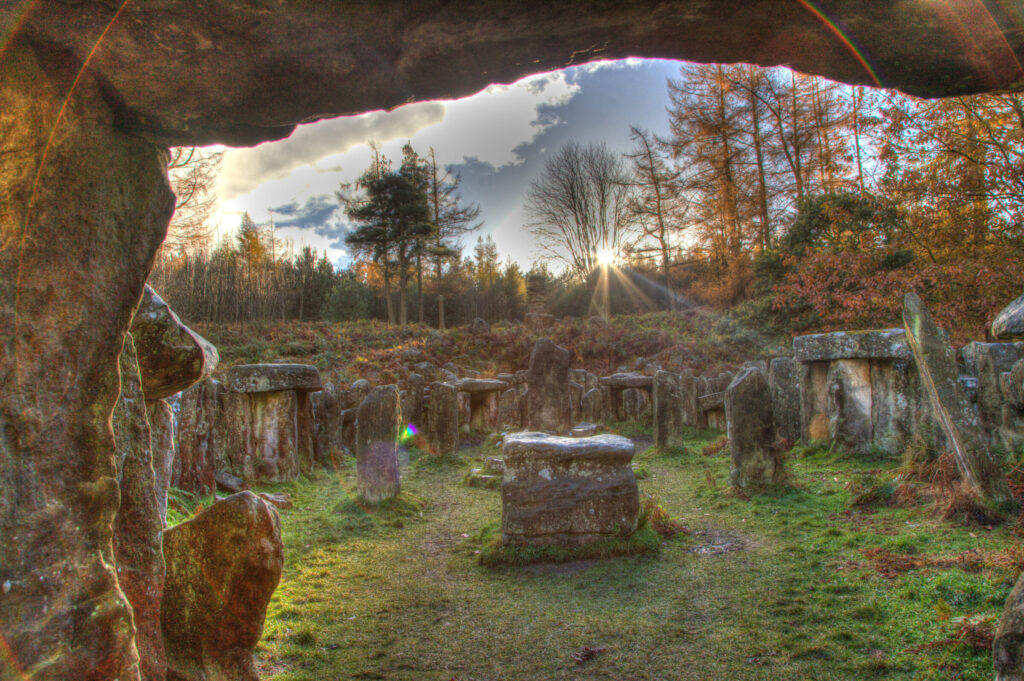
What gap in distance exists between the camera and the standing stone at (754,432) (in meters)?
7.34

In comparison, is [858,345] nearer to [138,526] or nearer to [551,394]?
[551,394]

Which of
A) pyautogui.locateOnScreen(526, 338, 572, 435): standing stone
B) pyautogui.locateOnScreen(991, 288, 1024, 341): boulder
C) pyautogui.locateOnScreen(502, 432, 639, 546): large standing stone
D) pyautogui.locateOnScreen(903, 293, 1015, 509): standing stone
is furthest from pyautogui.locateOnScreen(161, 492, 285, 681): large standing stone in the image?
pyautogui.locateOnScreen(526, 338, 572, 435): standing stone

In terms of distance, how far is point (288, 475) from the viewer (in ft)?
28.3

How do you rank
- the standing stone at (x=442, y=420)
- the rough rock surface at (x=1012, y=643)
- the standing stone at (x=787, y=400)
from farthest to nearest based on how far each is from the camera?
the standing stone at (x=442, y=420)
the standing stone at (x=787, y=400)
the rough rock surface at (x=1012, y=643)

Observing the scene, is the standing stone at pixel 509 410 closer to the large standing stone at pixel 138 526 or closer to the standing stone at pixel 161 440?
the standing stone at pixel 161 440

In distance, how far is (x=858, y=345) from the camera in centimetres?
870

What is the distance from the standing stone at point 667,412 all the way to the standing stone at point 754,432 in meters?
3.73

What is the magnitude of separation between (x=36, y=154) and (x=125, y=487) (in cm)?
117

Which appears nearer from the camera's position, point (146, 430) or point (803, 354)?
point (146, 430)

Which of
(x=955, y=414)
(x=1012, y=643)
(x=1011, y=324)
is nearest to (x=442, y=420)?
(x=955, y=414)

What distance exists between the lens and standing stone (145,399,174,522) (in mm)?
2639

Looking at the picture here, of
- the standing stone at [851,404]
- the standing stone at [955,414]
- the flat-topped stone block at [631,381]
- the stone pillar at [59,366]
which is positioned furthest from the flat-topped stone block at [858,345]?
the stone pillar at [59,366]

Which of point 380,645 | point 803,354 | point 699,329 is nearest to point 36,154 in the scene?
point 380,645

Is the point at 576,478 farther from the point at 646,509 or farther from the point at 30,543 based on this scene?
the point at 30,543
